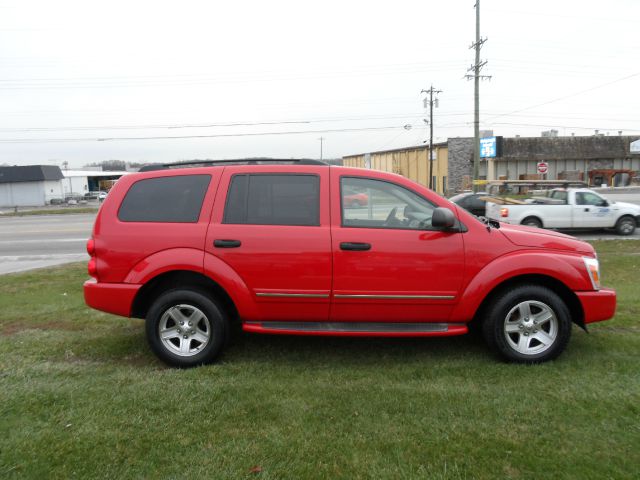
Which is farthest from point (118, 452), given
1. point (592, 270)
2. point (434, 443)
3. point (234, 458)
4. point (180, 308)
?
point (592, 270)

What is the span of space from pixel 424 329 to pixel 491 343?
60 centimetres

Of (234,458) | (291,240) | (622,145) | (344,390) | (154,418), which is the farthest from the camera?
(622,145)

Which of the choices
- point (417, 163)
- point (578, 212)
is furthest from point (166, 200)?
point (417, 163)

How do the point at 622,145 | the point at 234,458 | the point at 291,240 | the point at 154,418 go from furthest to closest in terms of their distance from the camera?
the point at 622,145 < the point at 291,240 < the point at 154,418 < the point at 234,458

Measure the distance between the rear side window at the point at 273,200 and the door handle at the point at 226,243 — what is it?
19 centimetres

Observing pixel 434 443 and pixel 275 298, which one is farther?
pixel 275 298

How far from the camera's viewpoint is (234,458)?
9.55 feet

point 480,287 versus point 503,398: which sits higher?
point 480,287

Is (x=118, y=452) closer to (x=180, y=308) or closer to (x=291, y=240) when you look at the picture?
(x=180, y=308)

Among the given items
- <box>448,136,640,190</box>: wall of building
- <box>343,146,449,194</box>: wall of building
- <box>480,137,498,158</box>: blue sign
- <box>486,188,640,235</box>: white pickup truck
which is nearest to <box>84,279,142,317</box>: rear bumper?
<box>486,188,640,235</box>: white pickup truck

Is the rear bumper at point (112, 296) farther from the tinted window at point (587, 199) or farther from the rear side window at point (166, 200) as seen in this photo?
the tinted window at point (587, 199)

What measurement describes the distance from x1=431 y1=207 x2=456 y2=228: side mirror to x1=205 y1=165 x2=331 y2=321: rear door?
909mm

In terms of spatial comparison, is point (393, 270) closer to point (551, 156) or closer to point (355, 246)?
point (355, 246)

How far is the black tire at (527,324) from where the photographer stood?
422cm
